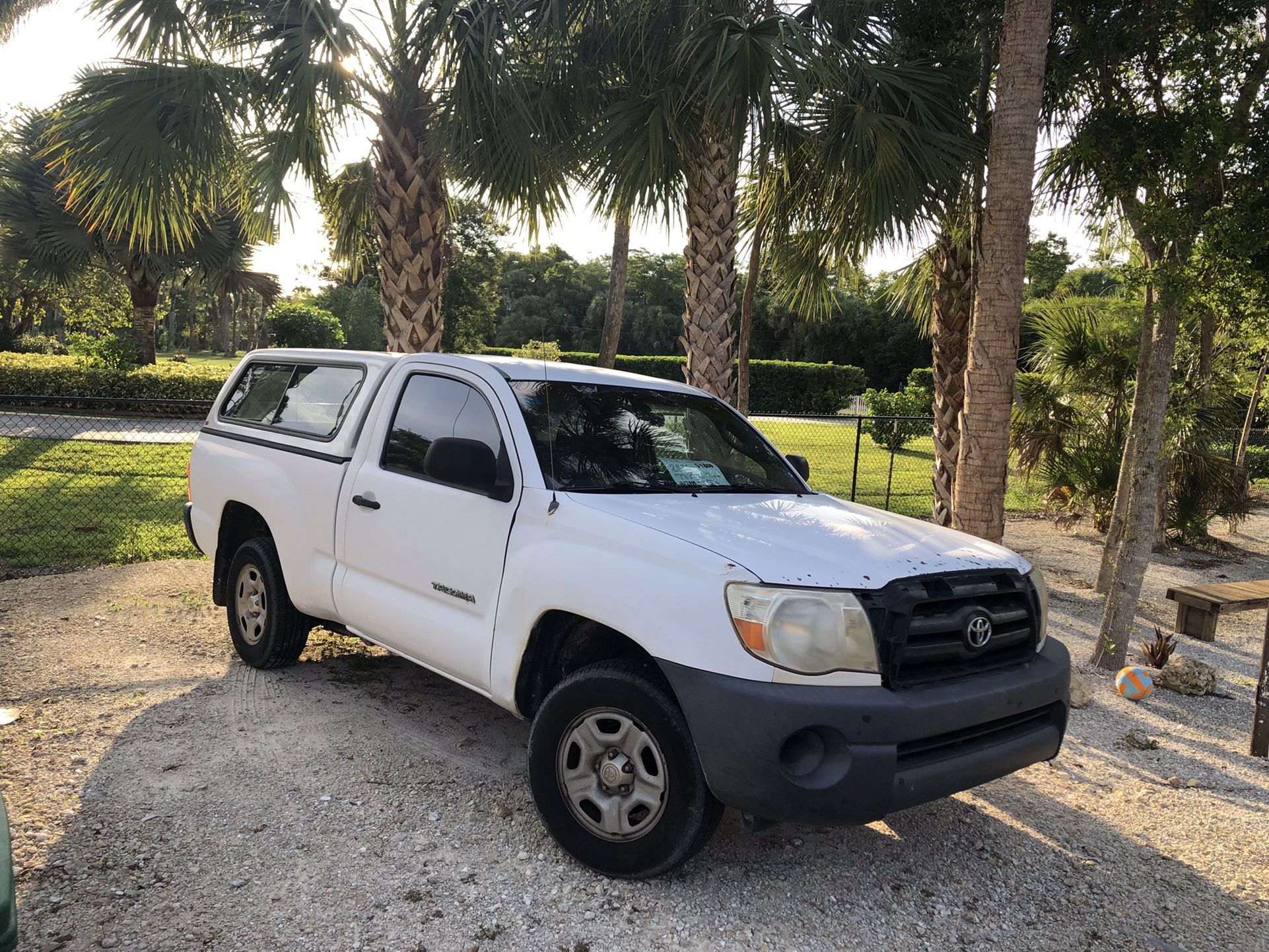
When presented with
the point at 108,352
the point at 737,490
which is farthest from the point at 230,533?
the point at 108,352

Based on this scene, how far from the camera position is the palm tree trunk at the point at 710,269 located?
855 cm

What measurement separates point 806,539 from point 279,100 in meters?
6.51

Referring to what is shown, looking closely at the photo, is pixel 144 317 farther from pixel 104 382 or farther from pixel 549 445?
pixel 549 445

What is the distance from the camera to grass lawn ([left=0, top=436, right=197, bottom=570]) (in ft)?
26.8

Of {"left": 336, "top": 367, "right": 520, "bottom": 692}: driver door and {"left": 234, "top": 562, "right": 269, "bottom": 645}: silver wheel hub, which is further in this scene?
{"left": 234, "top": 562, "right": 269, "bottom": 645}: silver wheel hub

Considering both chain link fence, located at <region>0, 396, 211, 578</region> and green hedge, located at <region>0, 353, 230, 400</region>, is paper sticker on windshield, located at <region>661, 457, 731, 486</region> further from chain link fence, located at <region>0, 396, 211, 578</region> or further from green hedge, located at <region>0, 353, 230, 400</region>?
green hedge, located at <region>0, 353, 230, 400</region>

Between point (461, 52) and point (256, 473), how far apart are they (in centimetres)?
408

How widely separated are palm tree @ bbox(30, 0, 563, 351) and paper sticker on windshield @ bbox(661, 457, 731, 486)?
4423 mm

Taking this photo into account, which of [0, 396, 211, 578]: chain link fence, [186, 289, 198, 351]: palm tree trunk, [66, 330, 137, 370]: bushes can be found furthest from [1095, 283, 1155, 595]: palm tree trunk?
[186, 289, 198, 351]: palm tree trunk

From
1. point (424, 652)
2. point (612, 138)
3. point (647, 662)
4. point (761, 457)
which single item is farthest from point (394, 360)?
point (612, 138)

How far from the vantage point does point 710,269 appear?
344 inches

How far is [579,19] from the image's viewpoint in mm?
7824

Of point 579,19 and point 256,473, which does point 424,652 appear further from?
point 579,19

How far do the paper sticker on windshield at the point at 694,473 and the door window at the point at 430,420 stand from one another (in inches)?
31.0
